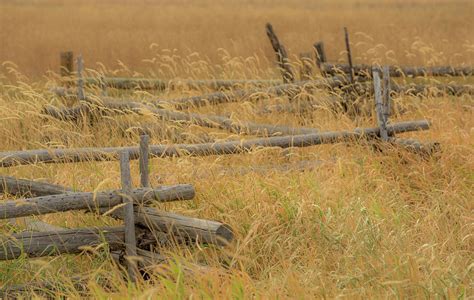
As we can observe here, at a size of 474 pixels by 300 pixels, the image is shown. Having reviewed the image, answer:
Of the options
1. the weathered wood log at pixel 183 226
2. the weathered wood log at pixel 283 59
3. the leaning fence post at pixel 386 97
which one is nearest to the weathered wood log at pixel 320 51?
the weathered wood log at pixel 283 59

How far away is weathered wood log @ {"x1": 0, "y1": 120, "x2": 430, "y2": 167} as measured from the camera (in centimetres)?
604

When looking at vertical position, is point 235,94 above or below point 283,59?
below

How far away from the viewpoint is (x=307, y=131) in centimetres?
781

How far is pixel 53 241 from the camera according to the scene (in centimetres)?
484

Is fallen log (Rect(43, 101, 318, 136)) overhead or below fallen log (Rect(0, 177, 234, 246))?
below

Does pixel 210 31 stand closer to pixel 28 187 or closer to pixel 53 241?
pixel 28 187

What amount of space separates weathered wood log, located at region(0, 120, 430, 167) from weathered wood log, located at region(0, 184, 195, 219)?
105 centimetres

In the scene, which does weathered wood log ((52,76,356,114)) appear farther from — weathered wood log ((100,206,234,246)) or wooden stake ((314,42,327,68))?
weathered wood log ((100,206,234,246))

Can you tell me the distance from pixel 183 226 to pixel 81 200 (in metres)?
0.66

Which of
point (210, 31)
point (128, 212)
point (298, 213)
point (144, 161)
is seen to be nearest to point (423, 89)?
point (298, 213)

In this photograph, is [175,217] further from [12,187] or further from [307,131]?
[307,131]

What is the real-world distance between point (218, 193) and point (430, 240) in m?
1.54

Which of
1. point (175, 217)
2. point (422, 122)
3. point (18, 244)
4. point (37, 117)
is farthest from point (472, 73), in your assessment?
point (18, 244)

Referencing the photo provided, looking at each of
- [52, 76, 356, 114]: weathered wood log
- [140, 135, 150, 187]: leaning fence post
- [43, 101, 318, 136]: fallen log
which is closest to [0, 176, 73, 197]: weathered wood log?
[140, 135, 150, 187]: leaning fence post
